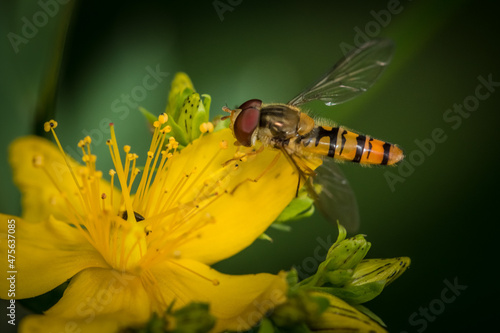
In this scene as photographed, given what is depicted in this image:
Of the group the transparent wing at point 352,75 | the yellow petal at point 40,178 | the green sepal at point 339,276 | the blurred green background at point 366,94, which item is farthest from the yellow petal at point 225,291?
the transparent wing at point 352,75

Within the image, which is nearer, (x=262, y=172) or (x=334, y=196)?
(x=334, y=196)

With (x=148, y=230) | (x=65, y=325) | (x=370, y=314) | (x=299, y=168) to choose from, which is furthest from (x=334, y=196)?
(x=65, y=325)

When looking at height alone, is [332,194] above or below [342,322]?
above

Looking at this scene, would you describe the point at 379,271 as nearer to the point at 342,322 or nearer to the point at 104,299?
the point at 342,322

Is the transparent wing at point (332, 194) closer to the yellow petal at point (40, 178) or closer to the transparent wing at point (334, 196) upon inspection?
the transparent wing at point (334, 196)

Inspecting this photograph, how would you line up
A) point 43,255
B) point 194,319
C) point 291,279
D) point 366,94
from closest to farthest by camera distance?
point 194,319 → point 291,279 → point 43,255 → point 366,94
